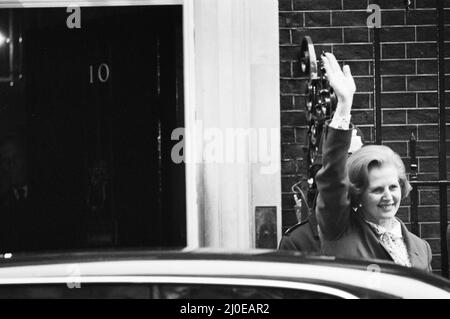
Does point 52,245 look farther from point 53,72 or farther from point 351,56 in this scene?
point 351,56

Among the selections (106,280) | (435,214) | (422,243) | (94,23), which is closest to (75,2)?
(94,23)

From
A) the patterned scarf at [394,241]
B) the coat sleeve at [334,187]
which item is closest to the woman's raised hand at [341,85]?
the coat sleeve at [334,187]

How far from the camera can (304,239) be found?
4.96 meters

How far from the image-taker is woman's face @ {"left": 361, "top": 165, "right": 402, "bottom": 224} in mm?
4684

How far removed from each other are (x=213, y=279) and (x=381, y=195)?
1813 millimetres

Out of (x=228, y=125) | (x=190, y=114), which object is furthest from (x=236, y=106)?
(x=190, y=114)

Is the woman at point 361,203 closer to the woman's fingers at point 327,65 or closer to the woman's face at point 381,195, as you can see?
the woman's face at point 381,195

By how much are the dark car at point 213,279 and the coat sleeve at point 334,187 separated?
1.42 m

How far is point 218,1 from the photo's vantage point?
704 cm

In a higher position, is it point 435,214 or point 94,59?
point 94,59

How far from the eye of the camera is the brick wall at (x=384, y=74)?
707 centimetres

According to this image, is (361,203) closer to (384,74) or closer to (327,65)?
(327,65)

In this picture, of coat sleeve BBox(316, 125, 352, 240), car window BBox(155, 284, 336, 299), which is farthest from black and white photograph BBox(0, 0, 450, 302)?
car window BBox(155, 284, 336, 299)

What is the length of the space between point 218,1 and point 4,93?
76.0 inches
